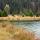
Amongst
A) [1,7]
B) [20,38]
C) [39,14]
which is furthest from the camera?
[1,7]

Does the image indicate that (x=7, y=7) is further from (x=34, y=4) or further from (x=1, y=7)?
(x=34, y=4)

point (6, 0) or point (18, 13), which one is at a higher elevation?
point (6, 0)

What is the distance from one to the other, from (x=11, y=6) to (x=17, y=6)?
2.40ft

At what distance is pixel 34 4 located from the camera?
20094 millimetres

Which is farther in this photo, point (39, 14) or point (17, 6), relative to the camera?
point (17, 6)

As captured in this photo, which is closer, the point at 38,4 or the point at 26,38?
the point at 26,38

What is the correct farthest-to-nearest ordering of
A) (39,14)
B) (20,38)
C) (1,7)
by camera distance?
1. (1,7)
2. (39,14)
3. (20,38)

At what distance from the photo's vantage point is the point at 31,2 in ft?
65.4

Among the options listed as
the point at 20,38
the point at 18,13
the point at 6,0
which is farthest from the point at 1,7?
the point at 20,38

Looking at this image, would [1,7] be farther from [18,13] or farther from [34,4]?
[34,4]

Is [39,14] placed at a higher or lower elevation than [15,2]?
lower

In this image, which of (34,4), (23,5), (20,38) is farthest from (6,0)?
(20,38)

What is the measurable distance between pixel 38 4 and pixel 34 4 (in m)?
0.50

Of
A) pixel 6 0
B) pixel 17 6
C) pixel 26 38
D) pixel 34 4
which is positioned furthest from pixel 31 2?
pixel 26 38
